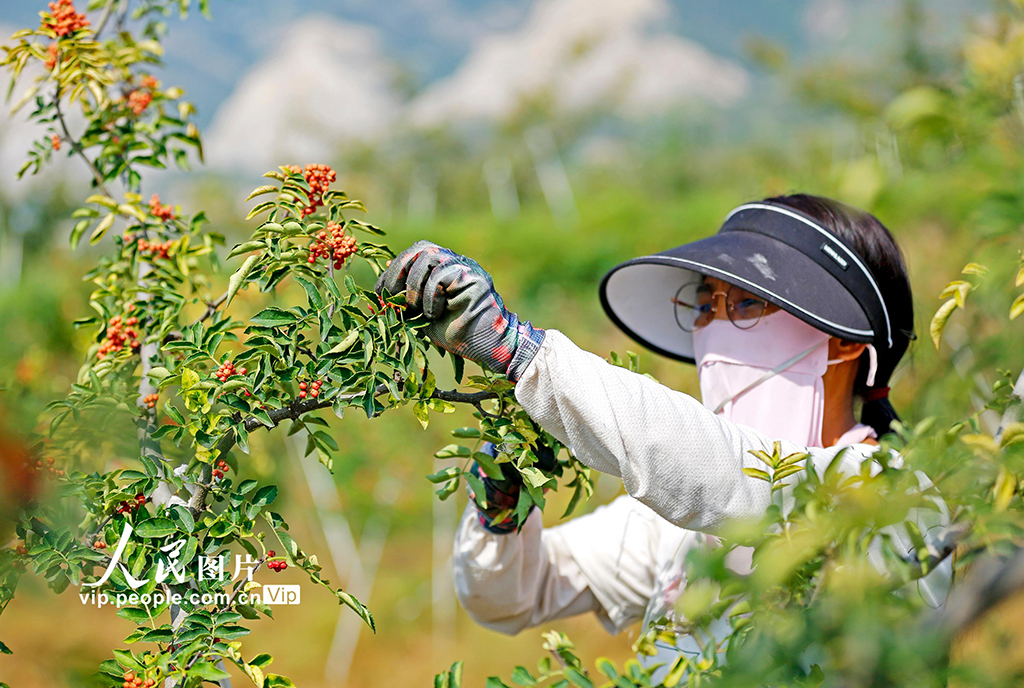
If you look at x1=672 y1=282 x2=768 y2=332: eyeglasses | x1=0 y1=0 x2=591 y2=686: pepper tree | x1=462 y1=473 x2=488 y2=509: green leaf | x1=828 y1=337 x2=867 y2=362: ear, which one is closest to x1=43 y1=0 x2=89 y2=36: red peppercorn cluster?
x1=0 y1=0 x2=591 y2=686: pepper tree

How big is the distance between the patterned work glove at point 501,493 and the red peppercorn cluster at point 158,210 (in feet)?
2.63

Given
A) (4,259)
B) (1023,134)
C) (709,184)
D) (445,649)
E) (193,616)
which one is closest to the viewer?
(1023,134)

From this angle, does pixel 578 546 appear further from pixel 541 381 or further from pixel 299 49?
pixel 299 49

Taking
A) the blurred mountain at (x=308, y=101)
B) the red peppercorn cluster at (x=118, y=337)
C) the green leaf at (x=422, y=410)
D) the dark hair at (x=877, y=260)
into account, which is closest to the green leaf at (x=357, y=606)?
the green leaf at (x=422, y=410)

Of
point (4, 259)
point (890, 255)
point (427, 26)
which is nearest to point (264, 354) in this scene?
point (890, 255)

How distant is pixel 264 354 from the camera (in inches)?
43.4

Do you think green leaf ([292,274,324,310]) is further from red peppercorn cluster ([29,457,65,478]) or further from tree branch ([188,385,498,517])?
red peppercorn cluster ([29,457,65,478])

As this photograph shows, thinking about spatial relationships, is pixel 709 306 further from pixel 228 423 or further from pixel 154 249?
pixel 154 249

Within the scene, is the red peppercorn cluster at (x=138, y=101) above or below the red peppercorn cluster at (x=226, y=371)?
above

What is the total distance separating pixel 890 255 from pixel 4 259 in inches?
477

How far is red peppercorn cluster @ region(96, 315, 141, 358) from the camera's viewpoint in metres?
1.40

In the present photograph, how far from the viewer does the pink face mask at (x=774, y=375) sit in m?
1.53

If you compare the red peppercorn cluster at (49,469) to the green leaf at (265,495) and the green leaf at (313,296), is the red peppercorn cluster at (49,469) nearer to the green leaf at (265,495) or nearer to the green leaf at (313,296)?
the green leaf at (265,495)

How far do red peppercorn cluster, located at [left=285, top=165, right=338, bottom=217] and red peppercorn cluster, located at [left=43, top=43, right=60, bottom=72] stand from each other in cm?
74
